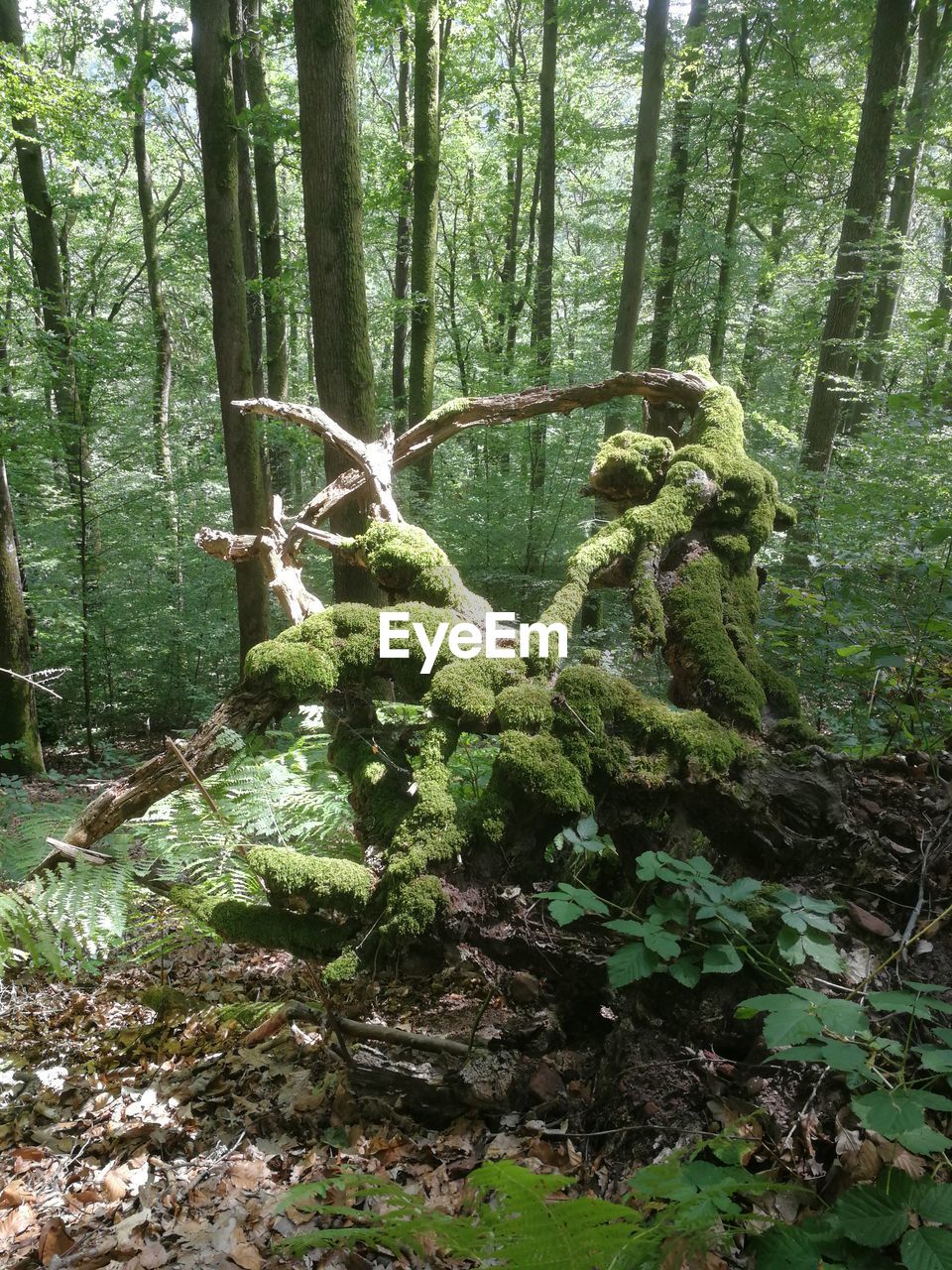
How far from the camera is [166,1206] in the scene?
7.83 feet

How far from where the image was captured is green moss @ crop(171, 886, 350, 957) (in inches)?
102

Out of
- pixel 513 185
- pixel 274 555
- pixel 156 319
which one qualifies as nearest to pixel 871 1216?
pixel 274 555

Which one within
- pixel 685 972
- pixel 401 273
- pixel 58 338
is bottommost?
pixel 685 972

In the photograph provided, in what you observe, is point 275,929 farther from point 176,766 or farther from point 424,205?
point 424,205

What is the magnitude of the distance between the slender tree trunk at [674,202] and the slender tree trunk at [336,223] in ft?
24.4

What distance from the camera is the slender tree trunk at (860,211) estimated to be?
7.81 m

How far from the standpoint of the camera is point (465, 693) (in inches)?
112

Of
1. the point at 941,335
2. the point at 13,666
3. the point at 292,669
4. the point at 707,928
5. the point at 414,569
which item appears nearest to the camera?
the point at 707,928

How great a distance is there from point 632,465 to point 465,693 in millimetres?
1773

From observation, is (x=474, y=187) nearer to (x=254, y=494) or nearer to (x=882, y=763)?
(x=254, y=494)

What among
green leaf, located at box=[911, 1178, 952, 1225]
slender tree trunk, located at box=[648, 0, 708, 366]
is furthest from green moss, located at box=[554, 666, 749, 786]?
slender tree trunk, located at box=[648, 0, 708, 366]

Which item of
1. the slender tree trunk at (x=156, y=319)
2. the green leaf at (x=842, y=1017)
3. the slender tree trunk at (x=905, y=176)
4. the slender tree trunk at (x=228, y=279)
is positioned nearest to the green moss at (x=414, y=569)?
the green leaf at (x=842, y=1017)

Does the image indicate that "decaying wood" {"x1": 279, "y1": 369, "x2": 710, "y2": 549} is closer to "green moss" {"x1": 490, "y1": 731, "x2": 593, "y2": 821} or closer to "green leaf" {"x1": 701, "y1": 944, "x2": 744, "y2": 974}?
"green moss" {"x1": 490, "y1": 731, "x2": 593, "y2": 821}

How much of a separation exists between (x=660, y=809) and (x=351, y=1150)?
1595mm
